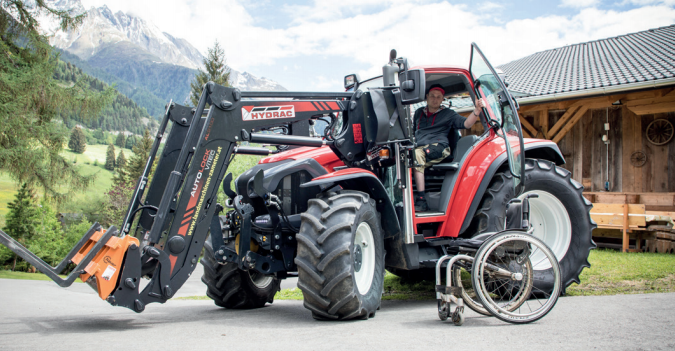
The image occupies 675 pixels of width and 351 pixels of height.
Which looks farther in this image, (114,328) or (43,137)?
(43,137)

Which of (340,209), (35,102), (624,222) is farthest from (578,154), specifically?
(35,102)

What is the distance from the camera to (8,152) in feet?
53.1

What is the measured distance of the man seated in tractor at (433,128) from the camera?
5891 mm

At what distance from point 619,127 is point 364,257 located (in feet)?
43.3

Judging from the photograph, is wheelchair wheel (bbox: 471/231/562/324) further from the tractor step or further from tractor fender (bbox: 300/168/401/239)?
the tractor step

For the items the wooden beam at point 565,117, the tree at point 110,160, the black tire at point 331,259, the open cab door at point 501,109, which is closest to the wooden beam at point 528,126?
the wooden beam at point 565,117

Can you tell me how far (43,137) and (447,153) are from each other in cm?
1664

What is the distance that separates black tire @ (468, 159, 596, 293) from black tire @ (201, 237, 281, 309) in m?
2.60

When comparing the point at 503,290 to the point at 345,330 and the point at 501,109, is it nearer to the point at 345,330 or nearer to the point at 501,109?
the point at 345,330

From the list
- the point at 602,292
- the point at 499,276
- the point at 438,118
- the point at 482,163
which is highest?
the point at 438,118

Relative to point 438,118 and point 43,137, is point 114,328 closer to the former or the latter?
point 438,118

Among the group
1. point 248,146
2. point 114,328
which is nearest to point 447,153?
point 248,146

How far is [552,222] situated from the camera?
6.51 meters

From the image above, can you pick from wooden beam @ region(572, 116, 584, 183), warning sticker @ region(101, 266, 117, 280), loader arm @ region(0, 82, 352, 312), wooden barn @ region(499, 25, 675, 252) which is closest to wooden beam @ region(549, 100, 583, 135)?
wooden barn @ region(499, 25, 675, 252)
